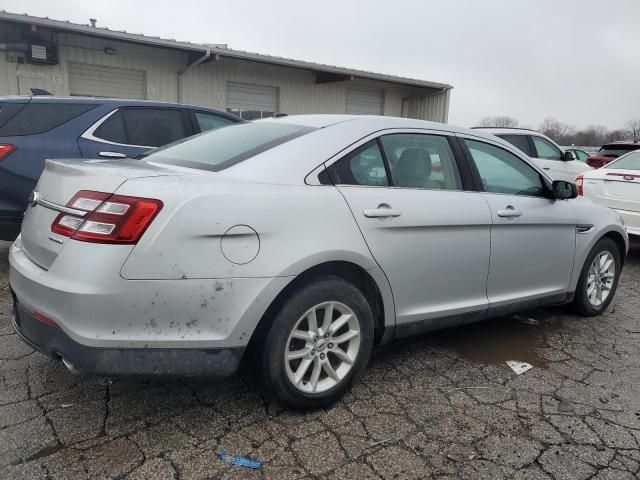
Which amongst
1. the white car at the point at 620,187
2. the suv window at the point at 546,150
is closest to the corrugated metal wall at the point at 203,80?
the suv window at the point at 546,150

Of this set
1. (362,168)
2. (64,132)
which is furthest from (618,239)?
(64,132)

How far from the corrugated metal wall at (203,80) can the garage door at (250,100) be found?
16 cm

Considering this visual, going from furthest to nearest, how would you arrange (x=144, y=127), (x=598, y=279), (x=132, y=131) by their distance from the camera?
(x=144, y=127) < (x=132, y=131) < (x=598, y=279)

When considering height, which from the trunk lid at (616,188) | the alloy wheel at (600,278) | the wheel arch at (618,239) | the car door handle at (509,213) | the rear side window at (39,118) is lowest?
the alloy wheel at (600,278)

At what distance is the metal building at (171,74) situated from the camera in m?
10.5

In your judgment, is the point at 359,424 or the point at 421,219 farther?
the point at 421,219

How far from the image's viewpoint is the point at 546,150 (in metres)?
9.97

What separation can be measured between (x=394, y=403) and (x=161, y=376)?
1286 mm

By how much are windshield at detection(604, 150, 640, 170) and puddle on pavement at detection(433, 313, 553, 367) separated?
3.46m

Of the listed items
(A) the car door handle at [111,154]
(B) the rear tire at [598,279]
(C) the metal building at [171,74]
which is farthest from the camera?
(C) the metal building at [171,74]

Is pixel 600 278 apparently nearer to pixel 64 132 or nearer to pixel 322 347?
pixel 322 347

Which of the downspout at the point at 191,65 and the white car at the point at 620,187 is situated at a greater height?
the downspout at the point at 191,65

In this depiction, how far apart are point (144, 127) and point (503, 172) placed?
374 cm

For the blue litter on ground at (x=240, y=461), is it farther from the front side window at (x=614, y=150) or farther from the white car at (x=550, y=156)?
the front side window at (x=614, y=150)
